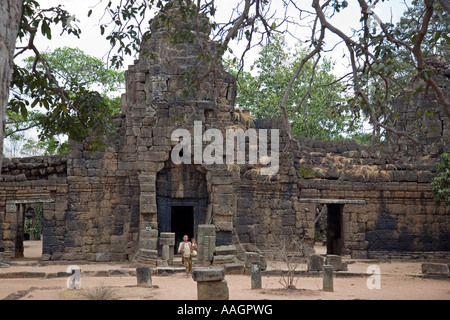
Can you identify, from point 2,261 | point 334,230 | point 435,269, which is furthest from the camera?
point 334,230

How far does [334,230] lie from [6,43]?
18.1 meters

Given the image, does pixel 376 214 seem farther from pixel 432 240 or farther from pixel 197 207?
pixel 197 207

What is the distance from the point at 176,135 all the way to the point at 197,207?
2.36 metres

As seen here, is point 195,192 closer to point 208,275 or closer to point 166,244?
point 166,244

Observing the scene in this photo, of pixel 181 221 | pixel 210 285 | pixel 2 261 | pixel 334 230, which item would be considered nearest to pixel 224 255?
pixel 181 221

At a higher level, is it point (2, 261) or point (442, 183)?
point (442, 183)

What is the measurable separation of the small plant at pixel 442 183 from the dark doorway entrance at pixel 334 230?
359 cm

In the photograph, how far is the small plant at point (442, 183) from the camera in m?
18.9

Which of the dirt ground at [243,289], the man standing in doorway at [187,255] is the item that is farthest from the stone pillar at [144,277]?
the man standing in doorway at [187,255]

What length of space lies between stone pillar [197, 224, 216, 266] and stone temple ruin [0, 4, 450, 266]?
0.03 m

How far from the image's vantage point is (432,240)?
2030cm

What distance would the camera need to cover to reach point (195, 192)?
723 inches

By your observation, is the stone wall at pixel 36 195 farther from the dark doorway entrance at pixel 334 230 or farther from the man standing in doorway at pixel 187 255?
the dark doorway entrance at pixel 334 230
